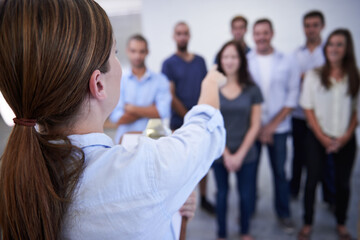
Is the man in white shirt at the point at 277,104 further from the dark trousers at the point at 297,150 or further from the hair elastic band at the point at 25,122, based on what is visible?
the hair elastic band at the point at 25,122

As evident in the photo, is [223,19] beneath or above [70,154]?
above

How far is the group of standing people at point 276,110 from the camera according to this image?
184cm

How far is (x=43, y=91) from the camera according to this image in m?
0.51

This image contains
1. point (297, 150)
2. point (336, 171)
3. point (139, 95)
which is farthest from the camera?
point (297, 150)

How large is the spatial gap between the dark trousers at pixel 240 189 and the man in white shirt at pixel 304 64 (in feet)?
2.84

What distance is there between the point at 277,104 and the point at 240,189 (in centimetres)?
78

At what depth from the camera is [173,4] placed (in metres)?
4.29

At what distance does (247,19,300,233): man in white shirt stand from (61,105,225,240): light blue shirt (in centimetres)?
181

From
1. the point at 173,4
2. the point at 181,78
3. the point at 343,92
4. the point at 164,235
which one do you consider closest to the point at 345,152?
the point at 343,92

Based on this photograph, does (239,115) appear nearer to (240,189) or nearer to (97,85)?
(240,189)

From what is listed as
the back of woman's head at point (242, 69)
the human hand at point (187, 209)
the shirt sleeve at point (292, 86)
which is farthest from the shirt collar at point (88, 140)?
the shirt sleeve at point (292, 86)

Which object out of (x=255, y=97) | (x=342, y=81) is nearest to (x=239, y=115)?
(x=255, y=97)

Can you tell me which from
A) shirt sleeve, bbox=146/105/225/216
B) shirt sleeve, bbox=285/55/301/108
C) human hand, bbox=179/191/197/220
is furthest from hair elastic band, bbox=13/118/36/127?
shirt sleeve, bbox=285/55/301/108

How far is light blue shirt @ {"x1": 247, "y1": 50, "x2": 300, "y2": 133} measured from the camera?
2.22 m
